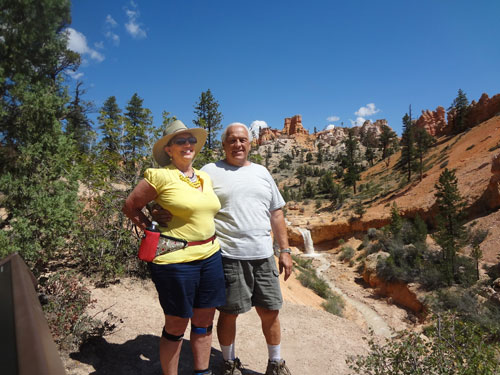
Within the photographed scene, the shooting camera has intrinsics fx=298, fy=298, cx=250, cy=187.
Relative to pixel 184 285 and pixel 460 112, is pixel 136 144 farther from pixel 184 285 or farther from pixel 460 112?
pixel 460 112

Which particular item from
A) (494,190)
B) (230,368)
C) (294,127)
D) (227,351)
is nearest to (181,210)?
(227,351)

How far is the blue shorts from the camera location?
186 cm

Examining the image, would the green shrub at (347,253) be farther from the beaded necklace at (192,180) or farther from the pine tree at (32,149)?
the beaded necklace at (192,180)

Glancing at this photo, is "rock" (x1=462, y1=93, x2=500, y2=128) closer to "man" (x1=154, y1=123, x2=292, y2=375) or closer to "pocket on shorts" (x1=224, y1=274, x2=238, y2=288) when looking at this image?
"man" (x1=154, y1=123, x2=292, y2=375)

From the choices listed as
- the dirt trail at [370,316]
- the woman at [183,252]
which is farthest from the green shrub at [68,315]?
the dirt trail at [370,316]

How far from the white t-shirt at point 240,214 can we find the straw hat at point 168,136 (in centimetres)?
30

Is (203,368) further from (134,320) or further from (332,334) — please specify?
(332,334)

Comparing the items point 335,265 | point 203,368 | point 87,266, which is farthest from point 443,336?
point 335,265

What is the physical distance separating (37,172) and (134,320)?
127 inches

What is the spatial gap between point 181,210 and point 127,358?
1881 mm

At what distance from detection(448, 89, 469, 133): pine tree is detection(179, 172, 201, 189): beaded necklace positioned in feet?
160

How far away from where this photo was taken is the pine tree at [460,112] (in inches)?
1591

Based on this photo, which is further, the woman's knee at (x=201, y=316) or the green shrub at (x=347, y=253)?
the green shrub at (x=347, y=253)

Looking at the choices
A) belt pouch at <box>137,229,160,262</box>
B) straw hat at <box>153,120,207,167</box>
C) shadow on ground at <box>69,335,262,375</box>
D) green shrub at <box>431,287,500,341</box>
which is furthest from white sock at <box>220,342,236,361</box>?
green shrub at <box>431,287,500,341</box>
